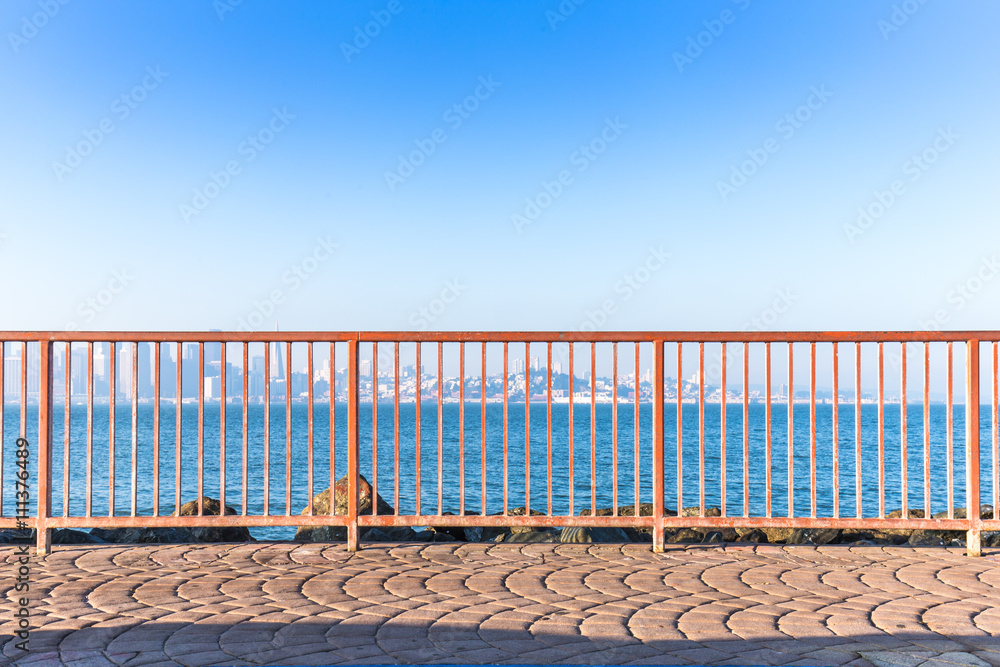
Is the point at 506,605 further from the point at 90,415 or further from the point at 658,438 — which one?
the point at 90,415

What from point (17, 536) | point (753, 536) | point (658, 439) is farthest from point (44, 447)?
point (753, 536)

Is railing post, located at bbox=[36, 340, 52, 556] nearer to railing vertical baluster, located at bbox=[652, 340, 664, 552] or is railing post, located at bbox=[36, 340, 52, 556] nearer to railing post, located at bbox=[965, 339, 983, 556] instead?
railing vertical baluster, located at bbox=[652, 340, 664, 552]

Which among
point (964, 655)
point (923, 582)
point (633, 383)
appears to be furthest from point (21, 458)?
point (923, 582)

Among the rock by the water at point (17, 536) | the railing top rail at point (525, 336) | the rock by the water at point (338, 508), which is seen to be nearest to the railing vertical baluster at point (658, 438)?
the railing top rail at point (525, 336)

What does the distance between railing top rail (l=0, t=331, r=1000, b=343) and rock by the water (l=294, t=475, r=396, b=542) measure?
134cm

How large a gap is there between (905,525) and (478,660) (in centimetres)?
391

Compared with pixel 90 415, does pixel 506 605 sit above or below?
below

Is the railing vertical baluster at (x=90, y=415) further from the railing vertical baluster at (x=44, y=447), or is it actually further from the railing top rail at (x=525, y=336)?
the railing vertical baluster at (x=44, y=447)

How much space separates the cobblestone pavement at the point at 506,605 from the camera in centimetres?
348

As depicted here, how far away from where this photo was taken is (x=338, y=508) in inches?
437

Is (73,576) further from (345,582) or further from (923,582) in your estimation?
(923,582)

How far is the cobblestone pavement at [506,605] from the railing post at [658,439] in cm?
19

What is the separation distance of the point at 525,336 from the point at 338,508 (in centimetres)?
627

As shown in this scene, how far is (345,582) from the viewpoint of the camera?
4871mm
